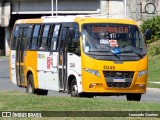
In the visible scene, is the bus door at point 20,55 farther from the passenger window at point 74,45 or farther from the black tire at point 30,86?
the passenger window at point 74,45

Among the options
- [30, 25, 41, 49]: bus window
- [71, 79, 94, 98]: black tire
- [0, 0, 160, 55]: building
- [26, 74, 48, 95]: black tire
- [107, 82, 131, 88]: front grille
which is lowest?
[0, 0, 160, 55]: building

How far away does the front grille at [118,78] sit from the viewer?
2079 cm

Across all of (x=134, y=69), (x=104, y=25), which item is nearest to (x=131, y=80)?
(x=134, y=69)

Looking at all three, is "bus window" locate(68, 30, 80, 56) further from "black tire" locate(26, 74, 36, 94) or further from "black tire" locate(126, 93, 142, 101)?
"black tire" locate(26, 74, 36, 94)

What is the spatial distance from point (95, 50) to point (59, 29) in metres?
2.18

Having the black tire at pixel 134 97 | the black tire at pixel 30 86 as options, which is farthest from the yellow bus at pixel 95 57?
the black tire at pixel 30 86

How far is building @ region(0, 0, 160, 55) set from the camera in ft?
213

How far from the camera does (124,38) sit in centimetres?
2141

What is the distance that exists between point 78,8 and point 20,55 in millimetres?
41600

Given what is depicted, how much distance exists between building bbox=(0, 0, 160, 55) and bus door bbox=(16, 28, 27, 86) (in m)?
38.1

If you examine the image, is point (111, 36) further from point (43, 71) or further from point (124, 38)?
point (43, 71)

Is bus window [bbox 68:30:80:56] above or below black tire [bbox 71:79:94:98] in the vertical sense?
above

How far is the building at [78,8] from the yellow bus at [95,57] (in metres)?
40.8

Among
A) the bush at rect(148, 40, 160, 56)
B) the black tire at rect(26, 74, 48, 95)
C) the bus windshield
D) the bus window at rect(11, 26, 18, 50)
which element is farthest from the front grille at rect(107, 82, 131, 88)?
Result: the bush at rect(148, 40, 160, 56)
